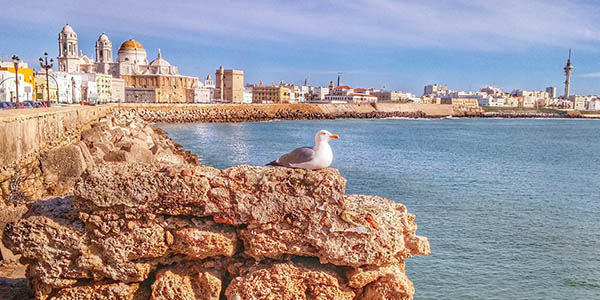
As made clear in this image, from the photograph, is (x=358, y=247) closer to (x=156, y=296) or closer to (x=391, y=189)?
(x=156, y=296)

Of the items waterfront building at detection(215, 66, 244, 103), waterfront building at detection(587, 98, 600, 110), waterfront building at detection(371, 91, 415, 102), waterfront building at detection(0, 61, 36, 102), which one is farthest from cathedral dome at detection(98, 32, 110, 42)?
waterfront building at detection(587, 98, 600, 110)

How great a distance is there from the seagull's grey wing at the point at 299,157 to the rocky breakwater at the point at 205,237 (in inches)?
13.6

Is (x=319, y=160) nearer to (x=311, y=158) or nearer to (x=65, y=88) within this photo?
(x=311, y=158)

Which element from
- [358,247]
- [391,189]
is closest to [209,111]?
[391,189]

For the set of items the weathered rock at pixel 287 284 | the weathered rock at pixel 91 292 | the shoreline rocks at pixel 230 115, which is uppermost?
the weathered rock at pixel 287 284

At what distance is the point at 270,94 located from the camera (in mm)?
139125

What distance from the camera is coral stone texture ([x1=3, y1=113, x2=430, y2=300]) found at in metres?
4.39

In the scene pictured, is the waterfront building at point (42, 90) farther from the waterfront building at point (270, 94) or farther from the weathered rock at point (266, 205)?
the waterfront building at point (270, 94)

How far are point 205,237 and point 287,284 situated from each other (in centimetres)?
86

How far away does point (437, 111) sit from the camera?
464ft

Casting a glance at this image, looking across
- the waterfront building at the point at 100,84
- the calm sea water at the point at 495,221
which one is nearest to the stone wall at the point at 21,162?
the calm sea water at the point at 495,221

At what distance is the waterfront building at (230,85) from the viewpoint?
126000mm

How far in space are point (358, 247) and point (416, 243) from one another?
0.80m

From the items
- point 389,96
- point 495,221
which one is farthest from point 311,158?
point 389,96
